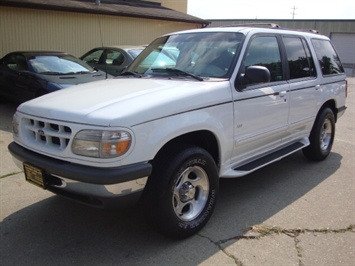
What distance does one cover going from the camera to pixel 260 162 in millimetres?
4359

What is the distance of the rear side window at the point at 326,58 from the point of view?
18.3 feet

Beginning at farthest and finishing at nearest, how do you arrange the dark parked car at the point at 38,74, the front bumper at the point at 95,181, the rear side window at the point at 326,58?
the dark parked car at the point at 38,74, the rear side window at the point at 326,58, the front bumper at the point at 95,181

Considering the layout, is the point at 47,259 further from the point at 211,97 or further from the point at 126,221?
the point at 211,97

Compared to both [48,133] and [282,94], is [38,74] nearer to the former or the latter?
[48,133]

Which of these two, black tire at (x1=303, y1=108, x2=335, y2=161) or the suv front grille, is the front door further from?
the suv front grille

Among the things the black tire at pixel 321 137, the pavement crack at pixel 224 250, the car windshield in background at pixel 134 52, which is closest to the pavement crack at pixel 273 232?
→ the pavement crack at pixel 224 250

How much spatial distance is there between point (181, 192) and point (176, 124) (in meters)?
0.68

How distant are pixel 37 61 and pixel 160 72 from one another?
5.37 m

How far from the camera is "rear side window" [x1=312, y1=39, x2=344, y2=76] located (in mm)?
5591

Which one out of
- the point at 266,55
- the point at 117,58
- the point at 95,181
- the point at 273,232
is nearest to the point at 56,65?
the point at 117,58

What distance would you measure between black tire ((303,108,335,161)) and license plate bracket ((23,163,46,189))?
13.1 ft

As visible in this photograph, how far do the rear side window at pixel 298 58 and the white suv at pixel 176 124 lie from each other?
0.8 inches

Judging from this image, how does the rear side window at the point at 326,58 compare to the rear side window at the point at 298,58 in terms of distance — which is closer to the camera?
the rear side window at the point at 298,58

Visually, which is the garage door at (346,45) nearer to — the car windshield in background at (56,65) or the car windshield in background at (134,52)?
the car windshield in background at (134,52)
